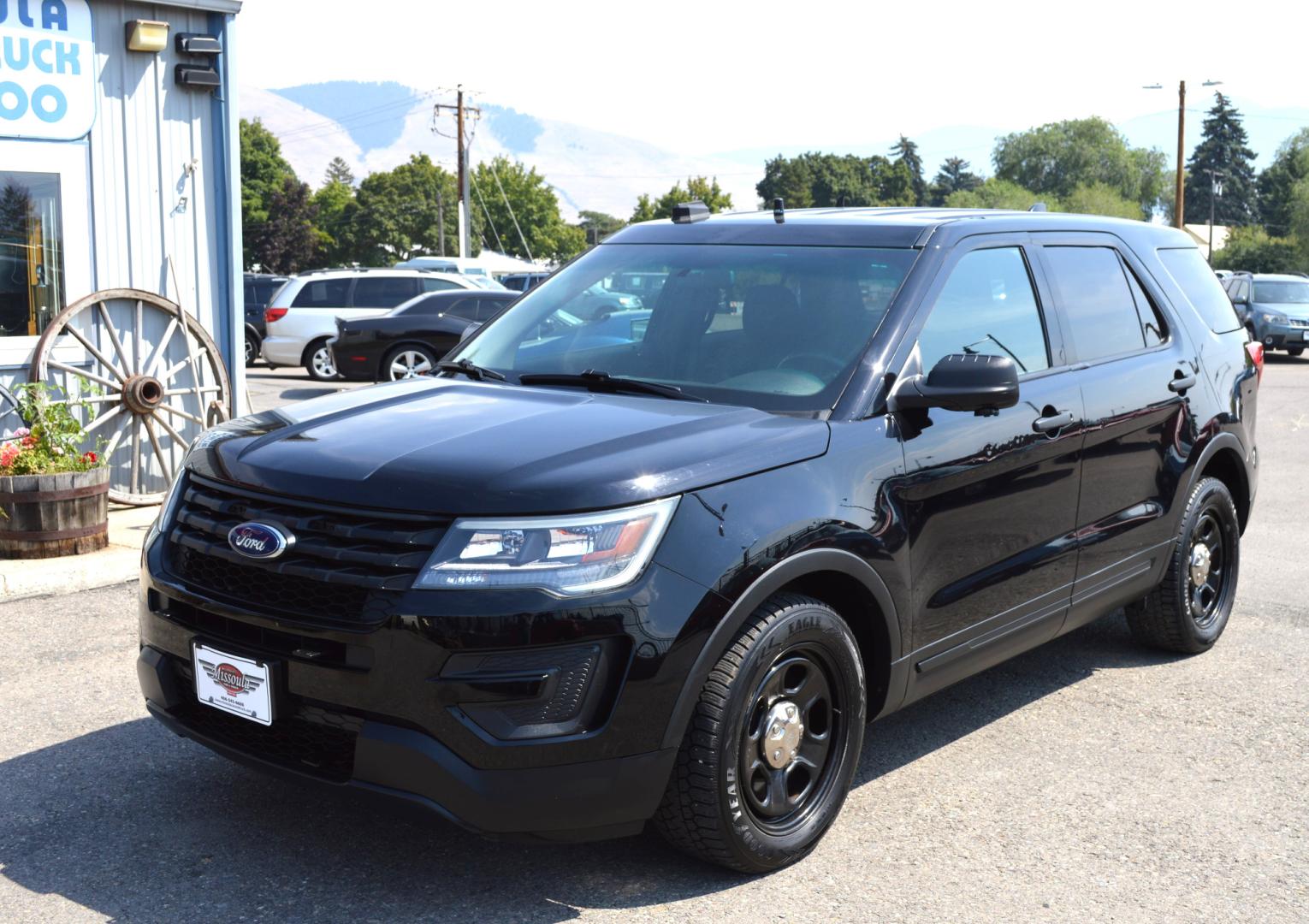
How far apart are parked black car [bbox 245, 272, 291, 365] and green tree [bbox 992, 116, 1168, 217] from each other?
394 ft

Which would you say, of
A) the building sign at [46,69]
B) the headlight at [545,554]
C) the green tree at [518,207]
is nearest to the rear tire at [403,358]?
the building sign at [46,69]

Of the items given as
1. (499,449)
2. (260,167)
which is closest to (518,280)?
(499,449)

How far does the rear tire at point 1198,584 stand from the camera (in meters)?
5.70

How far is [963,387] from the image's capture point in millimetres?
3959

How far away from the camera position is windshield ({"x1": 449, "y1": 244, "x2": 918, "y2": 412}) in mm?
4172

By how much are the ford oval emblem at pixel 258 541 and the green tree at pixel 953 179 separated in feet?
544

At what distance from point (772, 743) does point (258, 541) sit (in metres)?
1.44

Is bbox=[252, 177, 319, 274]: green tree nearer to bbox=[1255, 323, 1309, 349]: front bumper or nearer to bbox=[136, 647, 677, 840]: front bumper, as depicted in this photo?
bbox=[1255, 323, 1309, 349]: front bumper

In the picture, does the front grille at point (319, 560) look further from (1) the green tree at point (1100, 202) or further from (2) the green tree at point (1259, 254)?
(1) the green tree at point (1100, 202)

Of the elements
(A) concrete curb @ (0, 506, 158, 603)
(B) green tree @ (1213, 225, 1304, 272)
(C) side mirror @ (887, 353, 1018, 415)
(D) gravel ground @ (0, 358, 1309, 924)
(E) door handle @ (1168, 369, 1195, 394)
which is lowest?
(D) gravel ground @ (0, 358, 1309, 924)

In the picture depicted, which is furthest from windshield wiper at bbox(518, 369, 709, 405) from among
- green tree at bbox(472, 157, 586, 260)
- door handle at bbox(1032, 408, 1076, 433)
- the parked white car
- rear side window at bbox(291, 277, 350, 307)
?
green tree at bbox(472, 157, 586, 260)

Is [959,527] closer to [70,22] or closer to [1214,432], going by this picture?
[1214,432]

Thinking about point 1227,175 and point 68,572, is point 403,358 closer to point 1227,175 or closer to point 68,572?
point 68,572

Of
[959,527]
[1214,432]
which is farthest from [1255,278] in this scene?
[959,527]
